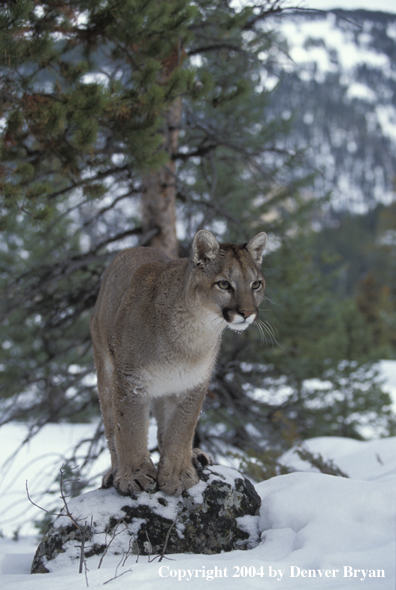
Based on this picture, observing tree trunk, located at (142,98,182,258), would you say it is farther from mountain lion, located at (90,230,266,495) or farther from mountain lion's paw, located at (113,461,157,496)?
mountain lion's paw, located at (113,461,157,496)

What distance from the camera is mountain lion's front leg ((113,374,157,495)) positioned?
13.1ft

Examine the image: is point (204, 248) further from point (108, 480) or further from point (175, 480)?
point (108, 480)

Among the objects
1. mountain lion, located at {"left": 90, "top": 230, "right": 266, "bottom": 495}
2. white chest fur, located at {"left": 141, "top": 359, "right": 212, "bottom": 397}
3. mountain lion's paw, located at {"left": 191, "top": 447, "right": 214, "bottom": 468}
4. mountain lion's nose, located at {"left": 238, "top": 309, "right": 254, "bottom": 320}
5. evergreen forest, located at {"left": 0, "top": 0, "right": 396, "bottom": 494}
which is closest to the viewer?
mountain lion's nose, located at {"left": 238, "top": 309, "right": 254, "bottom": 320}

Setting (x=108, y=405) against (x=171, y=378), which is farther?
(x=108, y=405)

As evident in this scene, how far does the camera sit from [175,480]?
13.4ft

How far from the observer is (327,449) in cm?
798

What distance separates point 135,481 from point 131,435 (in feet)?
1.13

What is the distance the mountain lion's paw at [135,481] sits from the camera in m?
4.01

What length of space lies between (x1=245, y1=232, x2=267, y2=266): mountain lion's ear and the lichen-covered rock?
1.79 metres

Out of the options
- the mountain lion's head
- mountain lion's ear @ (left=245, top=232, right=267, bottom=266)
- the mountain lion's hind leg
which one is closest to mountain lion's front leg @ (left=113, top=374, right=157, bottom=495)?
the mountain lion's hind leg

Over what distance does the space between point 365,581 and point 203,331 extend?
1.91 meters

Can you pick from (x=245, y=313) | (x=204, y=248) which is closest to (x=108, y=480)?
(x=245, y=313)

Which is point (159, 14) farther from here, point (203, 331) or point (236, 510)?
point (236, 510)

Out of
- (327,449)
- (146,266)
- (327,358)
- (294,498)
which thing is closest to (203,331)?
(146,266)
